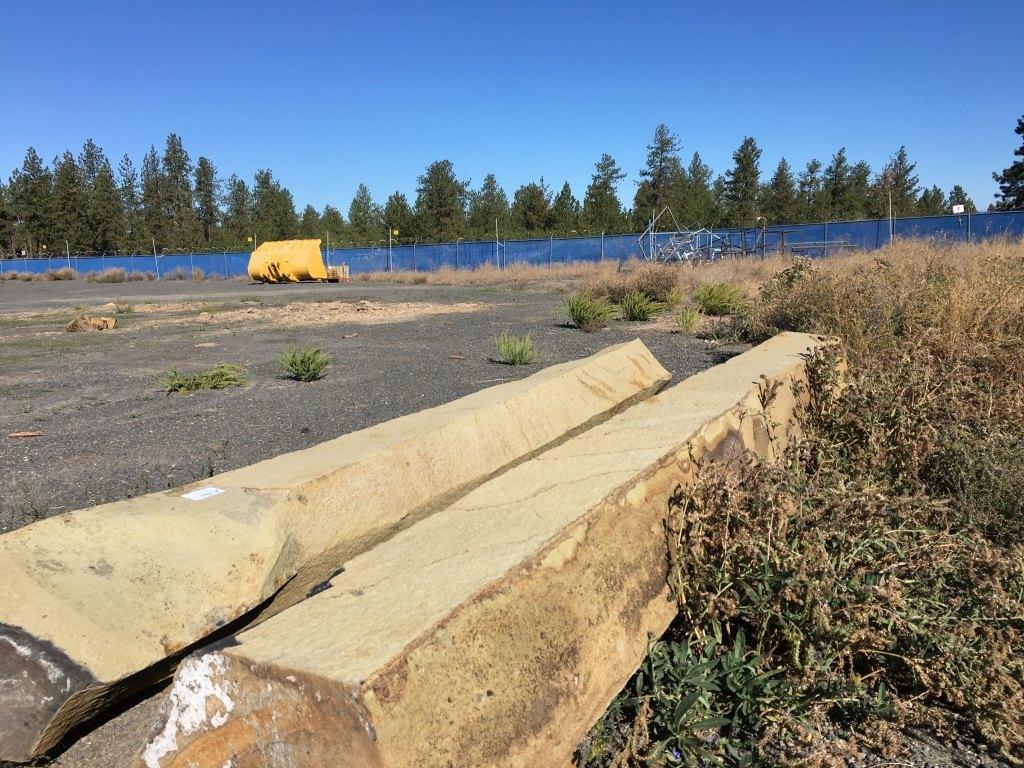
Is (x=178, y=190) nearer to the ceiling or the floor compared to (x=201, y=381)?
nearer to the ceiling

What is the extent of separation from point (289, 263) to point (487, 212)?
3109 centimetres

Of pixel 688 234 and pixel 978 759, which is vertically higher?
pixel 688 234

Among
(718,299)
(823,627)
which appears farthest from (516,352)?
(823,627)

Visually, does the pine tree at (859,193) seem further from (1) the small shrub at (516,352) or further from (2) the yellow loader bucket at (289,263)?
(1) the small shrub at (516,352)

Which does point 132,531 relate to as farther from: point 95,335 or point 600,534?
point 95,335

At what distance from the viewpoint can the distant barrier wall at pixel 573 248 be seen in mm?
28719

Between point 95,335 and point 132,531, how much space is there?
12.6 m

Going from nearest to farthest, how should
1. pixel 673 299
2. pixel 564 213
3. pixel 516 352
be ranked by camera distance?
pixel 516 352 → pixel 673 299 → pixel 564 213

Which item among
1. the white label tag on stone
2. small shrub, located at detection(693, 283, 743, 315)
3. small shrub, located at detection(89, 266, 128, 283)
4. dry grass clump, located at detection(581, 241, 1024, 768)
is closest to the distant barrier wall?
small shrub, located at detection(89, 266, 128, 283)

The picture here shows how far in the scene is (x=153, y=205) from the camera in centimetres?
7375

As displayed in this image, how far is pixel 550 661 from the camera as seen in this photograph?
1.82m

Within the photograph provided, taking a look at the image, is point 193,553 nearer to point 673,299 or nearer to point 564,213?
point 673,299

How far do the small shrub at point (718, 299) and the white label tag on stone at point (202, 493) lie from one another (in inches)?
407

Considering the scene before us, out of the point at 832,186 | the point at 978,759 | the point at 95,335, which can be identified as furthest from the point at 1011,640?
the point at 832,186
